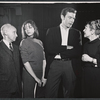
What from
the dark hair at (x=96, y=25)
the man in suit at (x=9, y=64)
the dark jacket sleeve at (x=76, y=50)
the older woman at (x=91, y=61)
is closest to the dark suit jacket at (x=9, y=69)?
the man in suit at (x=9, y=64)

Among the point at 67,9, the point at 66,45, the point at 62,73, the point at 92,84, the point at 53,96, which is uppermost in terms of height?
the point at 67,9

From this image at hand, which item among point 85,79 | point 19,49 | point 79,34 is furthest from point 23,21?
point 85,79

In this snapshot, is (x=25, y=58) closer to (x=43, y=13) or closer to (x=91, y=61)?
(x=43, y=13)

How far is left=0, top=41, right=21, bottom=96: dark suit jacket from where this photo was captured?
206 cm

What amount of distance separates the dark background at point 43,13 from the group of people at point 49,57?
0.06 meters

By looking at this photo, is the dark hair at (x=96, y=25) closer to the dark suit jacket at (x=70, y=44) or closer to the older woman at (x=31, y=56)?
the dark suit jacket at (x=70, y=44)

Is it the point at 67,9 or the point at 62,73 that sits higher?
the point at 67,9

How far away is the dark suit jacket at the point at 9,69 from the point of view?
206 cm

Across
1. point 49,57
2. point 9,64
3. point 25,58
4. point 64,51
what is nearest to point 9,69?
point 9,64

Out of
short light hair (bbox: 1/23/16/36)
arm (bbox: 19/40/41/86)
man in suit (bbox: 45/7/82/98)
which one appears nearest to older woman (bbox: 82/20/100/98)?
man in suit (bbox: 45/7/82/98)

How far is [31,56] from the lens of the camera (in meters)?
2.06

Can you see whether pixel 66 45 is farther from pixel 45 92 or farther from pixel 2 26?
pixel 2 26

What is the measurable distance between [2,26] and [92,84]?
4.61 feet

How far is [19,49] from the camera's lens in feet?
6.76
